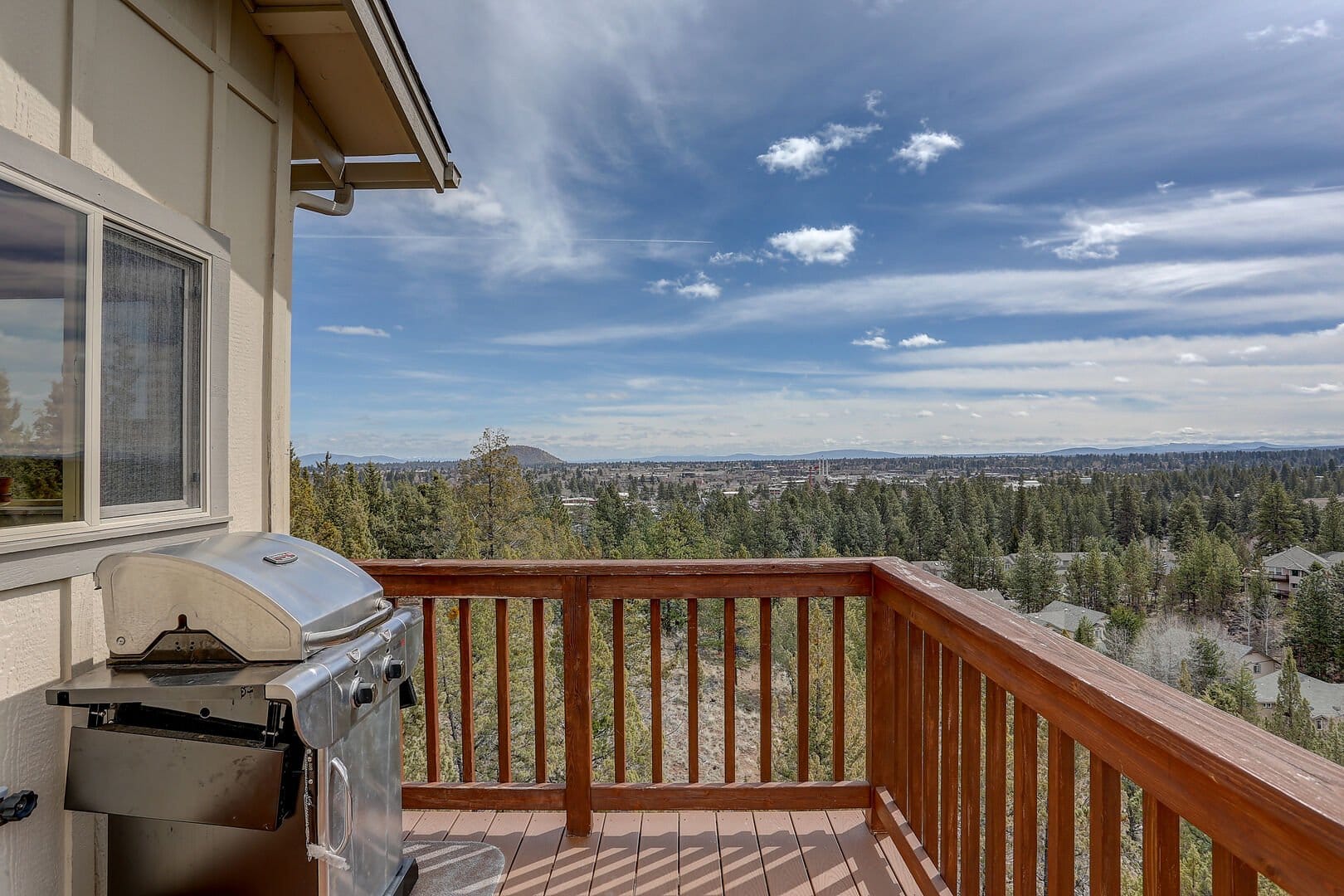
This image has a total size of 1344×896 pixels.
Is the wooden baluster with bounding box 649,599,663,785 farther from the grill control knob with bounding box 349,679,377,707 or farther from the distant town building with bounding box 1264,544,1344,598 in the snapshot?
the distant town building with bounding box 1264,544,1344,598

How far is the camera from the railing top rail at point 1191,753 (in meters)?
0.77

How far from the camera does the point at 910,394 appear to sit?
25922 millimetres

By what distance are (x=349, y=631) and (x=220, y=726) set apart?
33 cm

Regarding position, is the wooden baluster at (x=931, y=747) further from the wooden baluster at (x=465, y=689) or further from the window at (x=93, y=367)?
the window at (x=93, y=367)

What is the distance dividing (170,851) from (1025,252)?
24224mm

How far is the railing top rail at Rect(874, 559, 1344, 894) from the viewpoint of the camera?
0.77 m

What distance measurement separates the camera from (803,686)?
108 inches

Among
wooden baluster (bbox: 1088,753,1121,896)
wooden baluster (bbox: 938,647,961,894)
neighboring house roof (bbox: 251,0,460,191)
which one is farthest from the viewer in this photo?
neighboring house roof (bbox: 251,0,460,191)

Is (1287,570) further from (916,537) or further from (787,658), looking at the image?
(787,658)

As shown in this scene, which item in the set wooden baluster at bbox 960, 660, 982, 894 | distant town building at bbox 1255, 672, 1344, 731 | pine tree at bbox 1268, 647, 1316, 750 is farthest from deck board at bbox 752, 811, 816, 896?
distant town building at bbox 1255, 672, 1344, 731

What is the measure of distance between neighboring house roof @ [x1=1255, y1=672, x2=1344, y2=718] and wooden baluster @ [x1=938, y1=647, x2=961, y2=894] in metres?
1.84

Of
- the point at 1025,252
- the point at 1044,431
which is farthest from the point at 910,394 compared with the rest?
the point at 1044,431

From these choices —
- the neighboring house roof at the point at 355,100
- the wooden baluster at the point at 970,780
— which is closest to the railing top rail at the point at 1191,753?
the wooden baluster at the point at 970,780

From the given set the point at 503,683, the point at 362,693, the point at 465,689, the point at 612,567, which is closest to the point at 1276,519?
the point at 612,567
